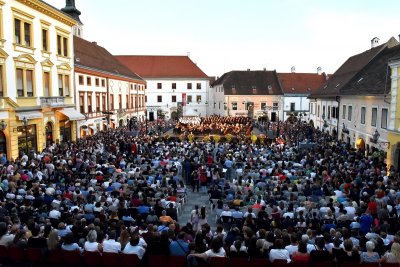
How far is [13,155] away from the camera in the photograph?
72.1ft

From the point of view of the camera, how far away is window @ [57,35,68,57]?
2877 cm

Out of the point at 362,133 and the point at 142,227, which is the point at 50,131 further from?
the point at 362,133

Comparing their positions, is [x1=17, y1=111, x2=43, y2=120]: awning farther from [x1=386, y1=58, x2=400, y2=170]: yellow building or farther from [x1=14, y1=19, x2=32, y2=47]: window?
[x1=386, y1=58, x2=400, y2=170]: yellow building

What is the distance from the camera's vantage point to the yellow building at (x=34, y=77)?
70.2ft

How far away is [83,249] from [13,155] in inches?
649

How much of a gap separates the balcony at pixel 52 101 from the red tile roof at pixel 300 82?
142 feet

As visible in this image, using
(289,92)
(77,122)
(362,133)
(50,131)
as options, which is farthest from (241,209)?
(289,92)

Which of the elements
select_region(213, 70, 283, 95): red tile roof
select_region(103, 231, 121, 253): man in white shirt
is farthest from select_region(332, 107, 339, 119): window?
select_region(103, 231, 121, 253): man in white shirt

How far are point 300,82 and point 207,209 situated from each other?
53384mm

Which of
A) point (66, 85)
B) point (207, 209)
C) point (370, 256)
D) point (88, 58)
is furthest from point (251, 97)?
point (370, 256)

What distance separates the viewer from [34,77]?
24.5 meters

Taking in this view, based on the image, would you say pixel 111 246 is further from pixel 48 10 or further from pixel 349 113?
pixel 349 113

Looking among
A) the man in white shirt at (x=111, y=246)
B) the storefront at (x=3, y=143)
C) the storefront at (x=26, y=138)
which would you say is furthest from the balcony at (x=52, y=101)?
the man in white shirt at (x=111, y=246)

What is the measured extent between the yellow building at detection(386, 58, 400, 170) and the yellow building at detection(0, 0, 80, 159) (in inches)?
890
